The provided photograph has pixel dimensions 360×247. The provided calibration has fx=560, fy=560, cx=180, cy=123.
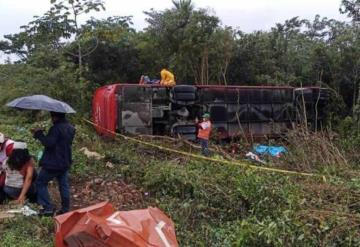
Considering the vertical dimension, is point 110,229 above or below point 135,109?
below

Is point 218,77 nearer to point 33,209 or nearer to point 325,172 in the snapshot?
point 325,172

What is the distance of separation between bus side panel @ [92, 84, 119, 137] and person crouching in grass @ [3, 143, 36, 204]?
7.35m

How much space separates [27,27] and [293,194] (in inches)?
610

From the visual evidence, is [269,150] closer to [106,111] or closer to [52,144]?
[106,111]

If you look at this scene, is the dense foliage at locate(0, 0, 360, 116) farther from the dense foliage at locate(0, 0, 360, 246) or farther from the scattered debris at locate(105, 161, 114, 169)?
the scattered debris at locate(105, 161, 114, 169)

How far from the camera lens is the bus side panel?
14.9 metres

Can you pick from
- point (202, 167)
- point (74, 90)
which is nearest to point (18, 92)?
point (74, 90)

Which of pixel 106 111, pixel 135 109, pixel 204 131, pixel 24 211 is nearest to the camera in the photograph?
pixel 24 211

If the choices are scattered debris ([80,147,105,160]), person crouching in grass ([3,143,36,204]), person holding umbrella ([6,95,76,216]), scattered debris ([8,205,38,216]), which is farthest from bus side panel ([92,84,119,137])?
scattered debris ([8,205,38,216])

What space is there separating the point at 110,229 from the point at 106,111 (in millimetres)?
11037

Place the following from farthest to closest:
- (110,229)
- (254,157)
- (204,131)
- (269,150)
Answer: (204,131) → (269,150) → (254,157) → (110,229)

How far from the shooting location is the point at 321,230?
→ 5.24m

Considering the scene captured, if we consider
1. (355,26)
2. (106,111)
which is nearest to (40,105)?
(106,111)

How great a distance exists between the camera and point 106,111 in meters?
15.4
